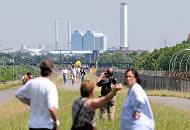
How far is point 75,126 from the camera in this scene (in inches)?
409

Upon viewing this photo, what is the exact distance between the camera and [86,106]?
10250 millimetres

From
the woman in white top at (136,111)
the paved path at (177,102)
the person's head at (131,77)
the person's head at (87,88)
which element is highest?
the person's head at (131,77)

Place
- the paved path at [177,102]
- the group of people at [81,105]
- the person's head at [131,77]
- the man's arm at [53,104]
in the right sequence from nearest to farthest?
the group of people at [81,105] < the man's arm at [53,104] < the person's head at [131,77] < the paved path at [177,102]

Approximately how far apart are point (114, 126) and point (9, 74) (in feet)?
382

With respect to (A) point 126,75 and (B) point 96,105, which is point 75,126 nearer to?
(B) point 96,105

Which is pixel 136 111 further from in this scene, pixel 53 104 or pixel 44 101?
pixel 44 101

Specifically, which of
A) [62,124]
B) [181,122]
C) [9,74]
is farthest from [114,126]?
[9,74]

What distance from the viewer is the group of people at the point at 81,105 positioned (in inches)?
404

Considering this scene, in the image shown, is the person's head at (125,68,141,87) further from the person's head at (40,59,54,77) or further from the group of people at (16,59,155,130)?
the person's head at (40,59,54,77)

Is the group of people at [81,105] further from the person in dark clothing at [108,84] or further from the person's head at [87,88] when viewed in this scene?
the person in dark clothing at [108,84]

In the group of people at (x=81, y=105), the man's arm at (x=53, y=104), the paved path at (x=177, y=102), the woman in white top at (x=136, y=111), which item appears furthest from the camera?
the paved path at (x=177, y=102)

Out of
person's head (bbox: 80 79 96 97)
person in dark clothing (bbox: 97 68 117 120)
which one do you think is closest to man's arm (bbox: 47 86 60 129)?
person's head (bbox: 80 79 96 97)

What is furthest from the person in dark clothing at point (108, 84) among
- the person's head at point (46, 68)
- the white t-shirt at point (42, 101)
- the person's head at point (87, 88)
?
the person's head at point (87, 88)

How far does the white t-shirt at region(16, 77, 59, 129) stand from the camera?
1047 centimetres
